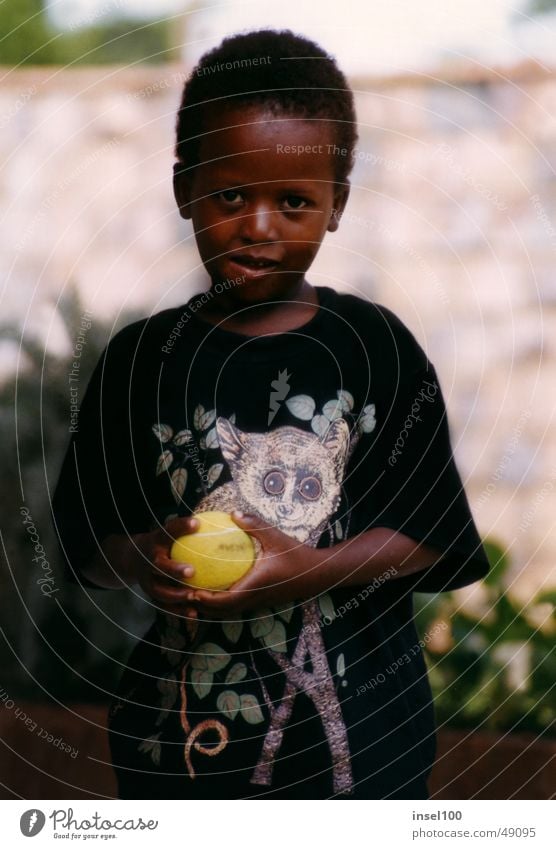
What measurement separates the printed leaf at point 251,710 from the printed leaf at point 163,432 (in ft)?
0.54

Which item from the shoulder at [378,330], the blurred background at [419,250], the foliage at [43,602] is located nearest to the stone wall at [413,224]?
the blurred background at [419,250]

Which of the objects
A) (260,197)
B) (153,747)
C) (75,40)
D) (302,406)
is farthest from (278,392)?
(75,40)

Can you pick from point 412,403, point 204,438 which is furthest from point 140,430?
point 412,403

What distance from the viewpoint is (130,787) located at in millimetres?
727

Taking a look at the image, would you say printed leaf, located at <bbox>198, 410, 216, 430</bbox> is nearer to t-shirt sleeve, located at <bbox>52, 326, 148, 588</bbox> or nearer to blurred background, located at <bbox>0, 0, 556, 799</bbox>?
t-shirt sleeve, located at <bbox>52, 326, 148, 588</bbox>

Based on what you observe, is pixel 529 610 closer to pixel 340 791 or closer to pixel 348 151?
pixel 340 791

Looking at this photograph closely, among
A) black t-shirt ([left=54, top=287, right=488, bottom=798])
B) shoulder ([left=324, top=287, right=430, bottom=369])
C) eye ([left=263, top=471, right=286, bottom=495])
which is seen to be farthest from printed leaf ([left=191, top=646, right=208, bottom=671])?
shoulder ([left=324, top=287, right=430, bottom=369])

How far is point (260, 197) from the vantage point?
0.67m

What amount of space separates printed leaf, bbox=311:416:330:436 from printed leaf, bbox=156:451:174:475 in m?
0.09

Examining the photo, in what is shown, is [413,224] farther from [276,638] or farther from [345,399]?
[276,638]

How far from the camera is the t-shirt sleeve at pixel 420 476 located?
70 centimetres

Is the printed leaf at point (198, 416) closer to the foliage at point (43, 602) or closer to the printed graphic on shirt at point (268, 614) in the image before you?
the printed graphic on shirt at point (268, 614)

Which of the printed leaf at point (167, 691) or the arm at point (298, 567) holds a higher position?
the arm at point (298, 567)
